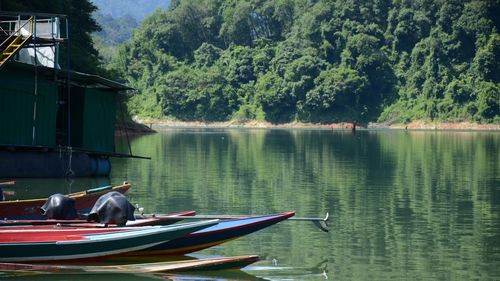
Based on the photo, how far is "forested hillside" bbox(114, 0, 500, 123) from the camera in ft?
418

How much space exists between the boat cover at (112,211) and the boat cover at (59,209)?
2.94 ft

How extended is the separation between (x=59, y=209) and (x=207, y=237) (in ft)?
11.2

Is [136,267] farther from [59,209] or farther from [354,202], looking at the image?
[354,202]

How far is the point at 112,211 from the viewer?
19578 millimetres

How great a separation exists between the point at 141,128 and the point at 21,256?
252 ft

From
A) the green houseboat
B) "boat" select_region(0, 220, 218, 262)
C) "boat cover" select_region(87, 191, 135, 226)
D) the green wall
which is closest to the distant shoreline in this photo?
the green houseboat

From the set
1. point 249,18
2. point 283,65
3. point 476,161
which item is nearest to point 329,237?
point 476,161

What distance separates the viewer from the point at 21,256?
1856 cm

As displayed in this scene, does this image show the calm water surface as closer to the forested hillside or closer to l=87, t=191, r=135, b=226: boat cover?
l=87, t=191, r=135, b=226: boat cover

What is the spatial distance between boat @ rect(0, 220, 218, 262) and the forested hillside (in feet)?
342

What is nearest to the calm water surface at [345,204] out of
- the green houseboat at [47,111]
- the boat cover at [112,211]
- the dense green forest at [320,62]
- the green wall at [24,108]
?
the green houseboat at [47,111]

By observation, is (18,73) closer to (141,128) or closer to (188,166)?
(188,166)

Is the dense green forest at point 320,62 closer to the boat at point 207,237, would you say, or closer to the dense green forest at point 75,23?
the dense green forest at point 75,23

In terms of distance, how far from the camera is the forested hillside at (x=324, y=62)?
418 ft
